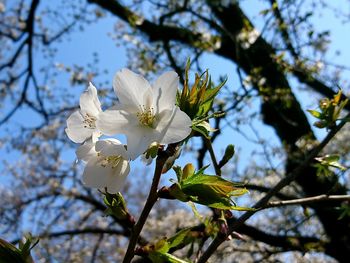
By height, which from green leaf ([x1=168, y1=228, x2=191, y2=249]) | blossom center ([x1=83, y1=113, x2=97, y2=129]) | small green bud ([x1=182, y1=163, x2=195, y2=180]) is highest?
blossom center ([x1=83, y1=113, x2=97, y2=129])

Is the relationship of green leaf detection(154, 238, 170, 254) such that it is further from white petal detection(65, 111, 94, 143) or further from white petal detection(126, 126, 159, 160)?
white petal detection(65, 111, 94, 143)

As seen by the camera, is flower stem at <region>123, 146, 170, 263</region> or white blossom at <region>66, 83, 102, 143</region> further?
white blossom at <region>66, 83, 102, 143</region>

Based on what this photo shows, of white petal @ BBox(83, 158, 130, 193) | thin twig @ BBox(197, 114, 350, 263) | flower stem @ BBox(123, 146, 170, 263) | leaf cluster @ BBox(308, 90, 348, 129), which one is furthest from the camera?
leaf cluster @ BBox(308, 90, 348, 129)

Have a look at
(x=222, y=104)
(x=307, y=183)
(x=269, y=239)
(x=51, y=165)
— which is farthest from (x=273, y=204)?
(x=51, y=165)

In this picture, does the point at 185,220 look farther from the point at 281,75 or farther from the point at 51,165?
the point at 281,75

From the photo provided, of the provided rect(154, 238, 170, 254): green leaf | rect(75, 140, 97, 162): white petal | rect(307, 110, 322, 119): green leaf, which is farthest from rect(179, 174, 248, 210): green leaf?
rect(307, 110, 322, 119): green leaf

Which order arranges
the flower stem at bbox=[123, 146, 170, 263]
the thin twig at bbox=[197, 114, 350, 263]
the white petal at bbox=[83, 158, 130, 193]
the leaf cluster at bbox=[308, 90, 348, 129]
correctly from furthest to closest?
the leaf cluster at bbox=[308, 90, 348, 129]
the thin twig at bbox=[197, 114, 350, 263]
the white petal at bbox=[83, 158, 130, 193]
the flower stem at bbox=[123, 146, 170, 263]
